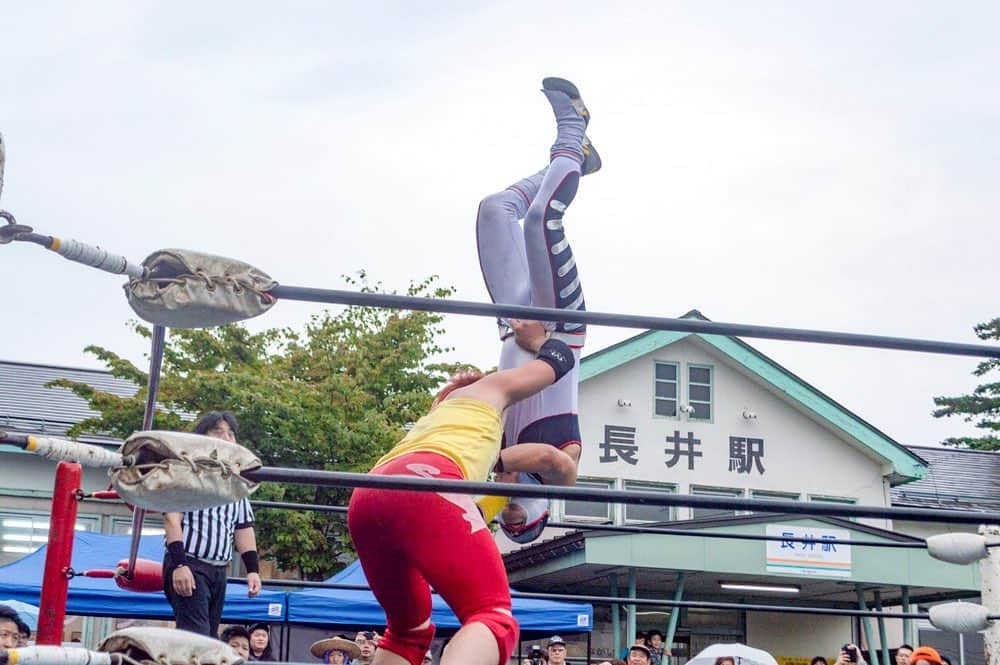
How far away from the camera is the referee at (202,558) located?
480 cm

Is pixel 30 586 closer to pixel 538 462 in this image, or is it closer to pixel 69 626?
pixel 538 462

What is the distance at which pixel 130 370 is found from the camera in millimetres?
17750

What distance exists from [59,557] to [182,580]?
2221 mm

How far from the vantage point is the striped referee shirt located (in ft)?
16.4

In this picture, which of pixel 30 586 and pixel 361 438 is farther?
pixel 361 438

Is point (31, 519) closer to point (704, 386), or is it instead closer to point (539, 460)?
point (704, 386)

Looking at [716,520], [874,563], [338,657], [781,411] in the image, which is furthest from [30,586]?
[781,411]

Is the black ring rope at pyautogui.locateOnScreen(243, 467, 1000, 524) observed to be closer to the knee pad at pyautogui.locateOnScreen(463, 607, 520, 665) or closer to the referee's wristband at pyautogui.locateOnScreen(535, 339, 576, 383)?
the knee pad at pyautogui.locateOnScreen(463, 607, 520, 665)

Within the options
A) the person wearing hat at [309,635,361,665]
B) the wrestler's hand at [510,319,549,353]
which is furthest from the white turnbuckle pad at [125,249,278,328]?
the person wearing hat at [309,635,361,665]

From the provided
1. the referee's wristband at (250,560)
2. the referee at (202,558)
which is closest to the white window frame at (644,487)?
the referee's wristband at (250,560)

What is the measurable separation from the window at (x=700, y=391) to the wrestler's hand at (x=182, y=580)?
17938mm

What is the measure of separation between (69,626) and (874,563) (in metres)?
11.4

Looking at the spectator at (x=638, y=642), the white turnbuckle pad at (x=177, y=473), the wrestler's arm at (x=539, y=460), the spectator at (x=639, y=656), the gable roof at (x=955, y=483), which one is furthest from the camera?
the gable roof at (x=955, y=483)

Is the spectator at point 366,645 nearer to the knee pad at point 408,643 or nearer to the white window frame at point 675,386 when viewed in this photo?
the knee pad at point 408,643
